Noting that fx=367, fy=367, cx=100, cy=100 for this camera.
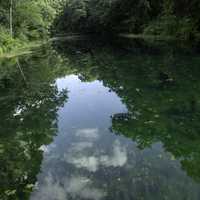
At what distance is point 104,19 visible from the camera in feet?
263

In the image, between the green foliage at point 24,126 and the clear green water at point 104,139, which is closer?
the clear green water at point 104,139

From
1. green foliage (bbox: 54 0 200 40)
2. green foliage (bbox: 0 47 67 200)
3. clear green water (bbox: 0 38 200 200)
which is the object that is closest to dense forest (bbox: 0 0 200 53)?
green foliage (bbox: 54 0 200 40)

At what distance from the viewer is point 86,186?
7996 mm

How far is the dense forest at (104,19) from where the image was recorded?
1843 inches

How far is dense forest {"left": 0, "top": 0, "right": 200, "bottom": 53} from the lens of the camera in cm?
4681

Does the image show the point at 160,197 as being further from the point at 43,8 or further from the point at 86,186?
the point at 43,8

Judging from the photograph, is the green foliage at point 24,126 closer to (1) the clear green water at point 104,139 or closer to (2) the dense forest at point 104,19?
(1) the clear green water at point 104,139

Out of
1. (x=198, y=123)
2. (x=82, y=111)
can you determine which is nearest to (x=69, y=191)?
(x=198, y=123)

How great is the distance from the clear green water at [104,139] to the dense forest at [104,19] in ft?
81.1

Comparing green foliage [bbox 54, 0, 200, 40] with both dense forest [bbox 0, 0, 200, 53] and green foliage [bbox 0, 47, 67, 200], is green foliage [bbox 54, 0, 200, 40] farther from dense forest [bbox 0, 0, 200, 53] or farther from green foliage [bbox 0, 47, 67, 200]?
green foliage [bbox 0, 47, 67, 200]

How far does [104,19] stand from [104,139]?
7118 cm

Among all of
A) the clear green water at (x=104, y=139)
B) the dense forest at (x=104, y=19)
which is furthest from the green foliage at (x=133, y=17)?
the clear green water at (x=104, y=139)

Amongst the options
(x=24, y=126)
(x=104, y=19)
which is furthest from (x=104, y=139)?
(x=104, y=19)

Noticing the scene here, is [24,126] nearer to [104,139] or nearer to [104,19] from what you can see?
[104,139]
